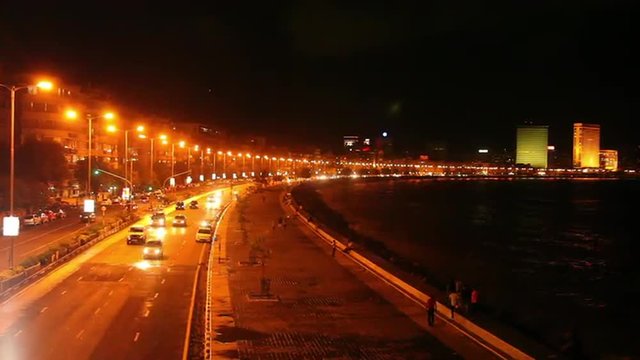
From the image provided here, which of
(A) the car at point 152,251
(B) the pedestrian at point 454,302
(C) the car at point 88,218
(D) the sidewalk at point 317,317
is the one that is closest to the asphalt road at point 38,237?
(C) the car at point 88,218

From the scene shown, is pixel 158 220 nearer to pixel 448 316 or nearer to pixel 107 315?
pixel 107 315

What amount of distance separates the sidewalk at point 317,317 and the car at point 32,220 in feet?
62.3

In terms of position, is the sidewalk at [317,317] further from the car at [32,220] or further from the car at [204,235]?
the car at [32,220]

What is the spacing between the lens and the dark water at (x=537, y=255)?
3125 centimetres

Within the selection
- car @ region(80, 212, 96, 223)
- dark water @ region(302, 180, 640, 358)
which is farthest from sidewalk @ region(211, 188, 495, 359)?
car @ region(80, 212, 96, 223)

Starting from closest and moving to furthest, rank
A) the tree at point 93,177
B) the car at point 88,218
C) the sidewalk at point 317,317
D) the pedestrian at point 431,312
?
the sidewalk at point 317,317, the pedestrian at point 431,312, the car at point 88,218, the tree at point 93,177

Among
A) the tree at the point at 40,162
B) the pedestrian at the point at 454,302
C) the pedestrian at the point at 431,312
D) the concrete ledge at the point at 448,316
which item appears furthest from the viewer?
the tree at the point at 40,162

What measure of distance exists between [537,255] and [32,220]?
123 feet

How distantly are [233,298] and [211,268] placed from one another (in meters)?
6.92

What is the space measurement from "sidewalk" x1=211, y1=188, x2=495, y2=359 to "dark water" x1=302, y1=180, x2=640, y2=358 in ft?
15.9

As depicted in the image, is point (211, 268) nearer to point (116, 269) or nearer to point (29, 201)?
point (116, 269)

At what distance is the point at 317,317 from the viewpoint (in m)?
22.6

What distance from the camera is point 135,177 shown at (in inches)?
3612

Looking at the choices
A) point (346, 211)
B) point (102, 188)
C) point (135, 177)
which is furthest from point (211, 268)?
point (346, 211)
